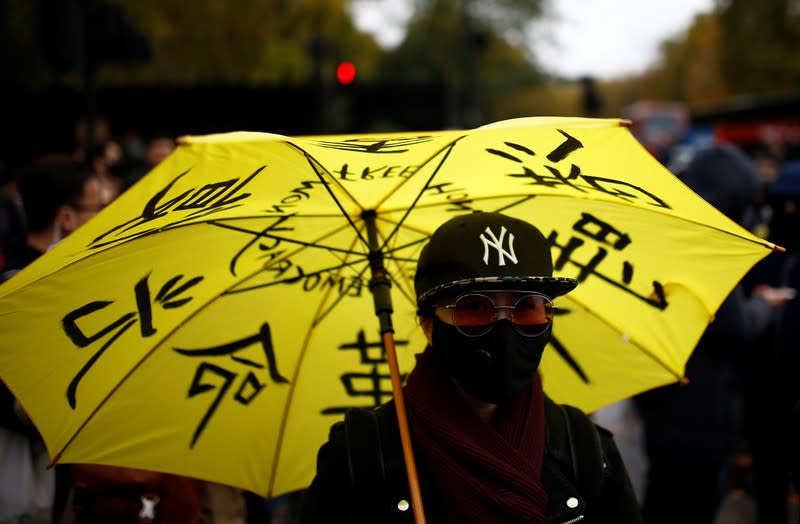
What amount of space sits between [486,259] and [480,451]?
40 centimetres

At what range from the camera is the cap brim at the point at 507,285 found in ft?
6.62

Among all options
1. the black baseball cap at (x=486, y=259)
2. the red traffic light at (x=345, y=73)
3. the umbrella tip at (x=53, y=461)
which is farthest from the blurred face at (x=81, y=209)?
the red traffic light at (x=345, y=73)

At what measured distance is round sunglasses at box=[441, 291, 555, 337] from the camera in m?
2.07

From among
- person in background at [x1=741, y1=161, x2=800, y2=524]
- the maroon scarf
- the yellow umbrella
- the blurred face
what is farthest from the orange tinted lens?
the blurred face

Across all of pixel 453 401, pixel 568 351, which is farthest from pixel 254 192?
pixel 568 351

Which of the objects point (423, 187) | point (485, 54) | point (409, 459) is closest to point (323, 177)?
point (423, 187)

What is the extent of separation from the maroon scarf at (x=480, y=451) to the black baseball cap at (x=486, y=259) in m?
0.21

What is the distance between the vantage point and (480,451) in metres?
1.96

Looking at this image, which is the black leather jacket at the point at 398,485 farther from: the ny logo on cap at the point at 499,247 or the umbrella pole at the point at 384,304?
the ny logo on cap at the point at 499,247

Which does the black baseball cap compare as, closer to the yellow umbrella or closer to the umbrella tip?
the yellow umbrella

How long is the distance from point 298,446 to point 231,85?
23.2m

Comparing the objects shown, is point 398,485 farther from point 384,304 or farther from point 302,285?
point 302,285

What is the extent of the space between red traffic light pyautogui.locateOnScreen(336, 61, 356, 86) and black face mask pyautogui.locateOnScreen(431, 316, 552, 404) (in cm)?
1090

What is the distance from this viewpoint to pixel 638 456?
23.6 feet
